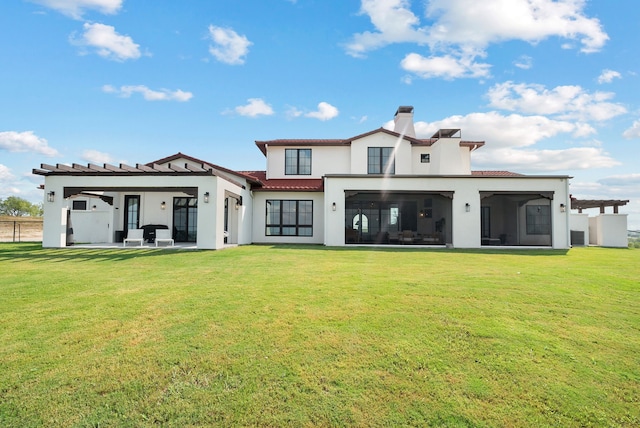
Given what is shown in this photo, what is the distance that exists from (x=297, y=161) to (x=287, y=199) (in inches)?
132

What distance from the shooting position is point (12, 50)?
12.3 metres

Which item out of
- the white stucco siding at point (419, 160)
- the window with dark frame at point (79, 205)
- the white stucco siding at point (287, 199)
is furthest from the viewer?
the white stucco siding at point (419, 160)

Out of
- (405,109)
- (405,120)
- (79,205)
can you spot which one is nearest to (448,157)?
(405,120)

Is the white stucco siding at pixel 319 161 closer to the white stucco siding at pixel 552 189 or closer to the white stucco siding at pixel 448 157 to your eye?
the white stucco siding at pixel 448 157

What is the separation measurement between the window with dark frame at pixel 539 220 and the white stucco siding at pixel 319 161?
11486 millimetres

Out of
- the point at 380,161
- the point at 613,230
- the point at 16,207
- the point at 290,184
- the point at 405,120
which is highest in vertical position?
the point at 405,120

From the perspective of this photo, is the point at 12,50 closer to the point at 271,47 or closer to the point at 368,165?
the point at 271,47

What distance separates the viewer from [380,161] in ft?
69.4

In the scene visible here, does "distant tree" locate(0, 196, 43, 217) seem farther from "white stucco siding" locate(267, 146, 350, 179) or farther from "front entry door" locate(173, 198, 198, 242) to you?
"white stucco siding" locate(267, 146, 350, 179)

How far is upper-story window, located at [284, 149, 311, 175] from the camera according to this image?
70.7 ft

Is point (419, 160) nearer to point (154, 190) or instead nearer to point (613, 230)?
point (613, 230)

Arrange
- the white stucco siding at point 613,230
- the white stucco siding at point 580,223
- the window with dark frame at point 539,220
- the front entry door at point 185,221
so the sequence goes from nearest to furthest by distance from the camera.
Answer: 1. the front entry door at point 185,221
2. the white stucco siding at point 613,230
3. the window with dark frame at point 539,220
4. the white stucco siding at point 580,223

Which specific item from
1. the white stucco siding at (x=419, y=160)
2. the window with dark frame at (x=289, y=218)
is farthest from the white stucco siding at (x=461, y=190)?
the white stucco siding at (x=419, y=160)

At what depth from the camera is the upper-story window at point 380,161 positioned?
2102cm
